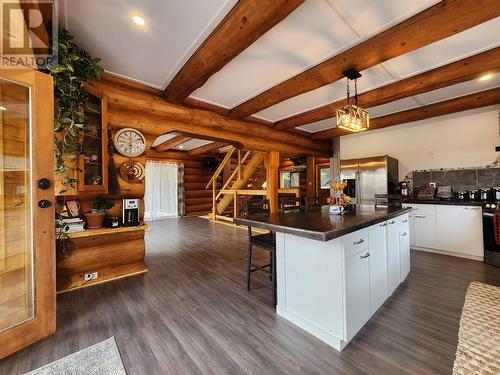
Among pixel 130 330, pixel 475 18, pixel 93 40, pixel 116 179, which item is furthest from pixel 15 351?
pixel 475 18

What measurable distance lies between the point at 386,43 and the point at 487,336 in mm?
2640

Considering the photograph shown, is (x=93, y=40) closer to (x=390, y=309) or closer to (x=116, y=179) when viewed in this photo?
(x=116, y=179)

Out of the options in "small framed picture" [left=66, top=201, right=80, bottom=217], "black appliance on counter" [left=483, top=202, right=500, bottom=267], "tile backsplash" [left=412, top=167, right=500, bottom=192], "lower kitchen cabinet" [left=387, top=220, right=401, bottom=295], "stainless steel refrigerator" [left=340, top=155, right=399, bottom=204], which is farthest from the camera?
"stainless steel refrigerator" [left=340, top=155, right=399, bottom=204]

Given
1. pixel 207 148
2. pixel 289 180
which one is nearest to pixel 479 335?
pixel 207 148

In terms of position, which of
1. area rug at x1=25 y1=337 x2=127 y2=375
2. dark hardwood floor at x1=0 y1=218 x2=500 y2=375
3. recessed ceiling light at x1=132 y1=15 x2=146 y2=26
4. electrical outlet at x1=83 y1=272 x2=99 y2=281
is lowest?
dark hardwood floor at x1=0 y1=218 x2=500 y2=375

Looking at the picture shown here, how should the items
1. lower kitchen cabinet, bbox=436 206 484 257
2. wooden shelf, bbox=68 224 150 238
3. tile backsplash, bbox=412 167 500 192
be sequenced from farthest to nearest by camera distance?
1. tile backsplash, bbox=412 167 500 192
2. lower kitchen cabinet, bbox=436 206 484 257
3. wooden shelf, bbox=68 224 150 238

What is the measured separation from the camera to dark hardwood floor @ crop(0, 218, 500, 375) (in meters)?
1.51

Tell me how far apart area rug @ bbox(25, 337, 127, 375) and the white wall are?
5.71 meters

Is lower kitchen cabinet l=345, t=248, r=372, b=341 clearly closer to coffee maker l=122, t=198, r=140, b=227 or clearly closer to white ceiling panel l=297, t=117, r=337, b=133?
coffee maker l=122, t=198, r=140, b=227

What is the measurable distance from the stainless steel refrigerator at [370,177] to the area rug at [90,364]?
4858 mm

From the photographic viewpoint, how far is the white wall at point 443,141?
3902mm

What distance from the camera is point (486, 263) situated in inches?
130

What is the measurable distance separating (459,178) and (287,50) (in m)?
4.23

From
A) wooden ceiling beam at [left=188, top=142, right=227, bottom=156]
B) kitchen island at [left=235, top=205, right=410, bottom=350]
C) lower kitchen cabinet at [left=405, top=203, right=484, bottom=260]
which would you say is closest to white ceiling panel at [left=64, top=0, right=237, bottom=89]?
kitchen island at [left=235, top=205, right=410, bottom=350]
